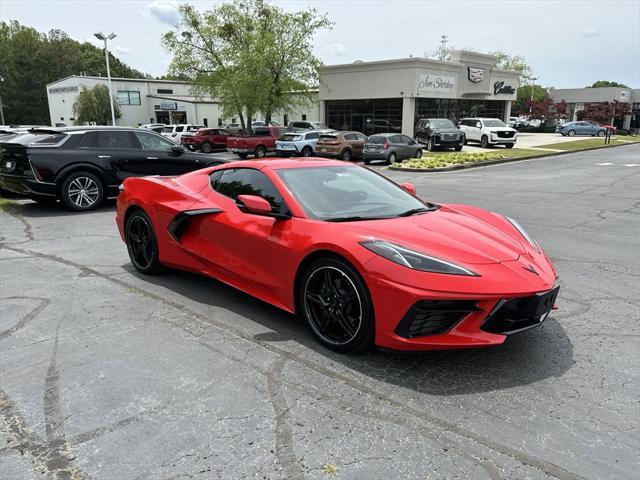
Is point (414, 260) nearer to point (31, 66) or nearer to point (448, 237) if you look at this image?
point (448, 237)

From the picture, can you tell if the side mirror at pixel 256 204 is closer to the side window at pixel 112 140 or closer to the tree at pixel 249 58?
the side window at pixel 112 140

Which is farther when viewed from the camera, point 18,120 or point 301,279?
point 18,120

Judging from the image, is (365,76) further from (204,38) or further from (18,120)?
(18,120)

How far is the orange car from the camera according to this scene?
23.5m

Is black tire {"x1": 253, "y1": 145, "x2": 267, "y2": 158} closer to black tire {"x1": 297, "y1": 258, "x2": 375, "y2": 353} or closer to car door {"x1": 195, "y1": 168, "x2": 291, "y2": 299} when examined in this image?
car door {"x1": 195, "y1": 168, "x2": 291, "y2": 299}

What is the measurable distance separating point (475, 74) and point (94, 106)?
133 ft

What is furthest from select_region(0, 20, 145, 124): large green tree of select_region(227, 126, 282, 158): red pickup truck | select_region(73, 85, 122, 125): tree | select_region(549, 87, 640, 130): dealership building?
select_region(549, 87, 640, 130): dealership building

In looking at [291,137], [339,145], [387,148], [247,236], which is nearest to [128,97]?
[291,137]

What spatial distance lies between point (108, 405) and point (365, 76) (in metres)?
37.5

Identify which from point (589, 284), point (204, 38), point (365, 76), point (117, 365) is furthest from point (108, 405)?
point (204, 38)

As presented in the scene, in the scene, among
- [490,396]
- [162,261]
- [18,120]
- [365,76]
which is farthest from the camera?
[18,120]

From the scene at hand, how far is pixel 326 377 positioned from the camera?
3.22m

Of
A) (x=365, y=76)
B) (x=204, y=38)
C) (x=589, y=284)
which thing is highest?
(x=204, y=38)

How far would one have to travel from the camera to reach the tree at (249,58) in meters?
34.7
